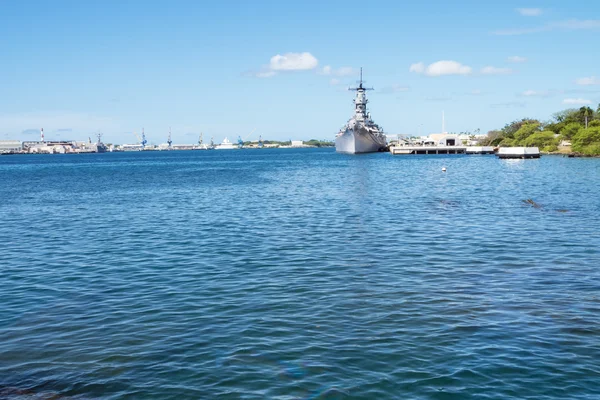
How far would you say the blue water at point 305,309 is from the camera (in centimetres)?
1448

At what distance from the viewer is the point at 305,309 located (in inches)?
808

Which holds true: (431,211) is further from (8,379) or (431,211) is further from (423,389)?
(8,379)

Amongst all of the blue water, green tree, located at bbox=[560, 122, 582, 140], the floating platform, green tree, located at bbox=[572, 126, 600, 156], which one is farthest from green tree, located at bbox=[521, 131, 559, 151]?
the blue water

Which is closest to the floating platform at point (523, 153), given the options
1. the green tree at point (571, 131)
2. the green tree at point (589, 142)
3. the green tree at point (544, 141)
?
the green tree at point (589, 142)

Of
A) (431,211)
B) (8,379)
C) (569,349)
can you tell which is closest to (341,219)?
(431,211)

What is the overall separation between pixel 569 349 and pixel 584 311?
3.98 metres

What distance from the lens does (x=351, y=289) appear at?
23.2 m

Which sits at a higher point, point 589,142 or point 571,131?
point 571,131

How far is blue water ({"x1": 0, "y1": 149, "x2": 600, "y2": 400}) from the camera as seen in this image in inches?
570

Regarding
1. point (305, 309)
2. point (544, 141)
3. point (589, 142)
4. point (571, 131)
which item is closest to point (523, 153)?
point (589, 142)

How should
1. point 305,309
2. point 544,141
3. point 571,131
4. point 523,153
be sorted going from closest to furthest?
point 305,309 < point 523,153 < point 571,131 < point 544,141

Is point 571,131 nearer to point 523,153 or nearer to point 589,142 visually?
point 523,153

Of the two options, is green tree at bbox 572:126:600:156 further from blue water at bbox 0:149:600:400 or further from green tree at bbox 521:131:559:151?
blue water at bbox 0:149:600:400

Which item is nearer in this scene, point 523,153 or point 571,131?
point 523,153
